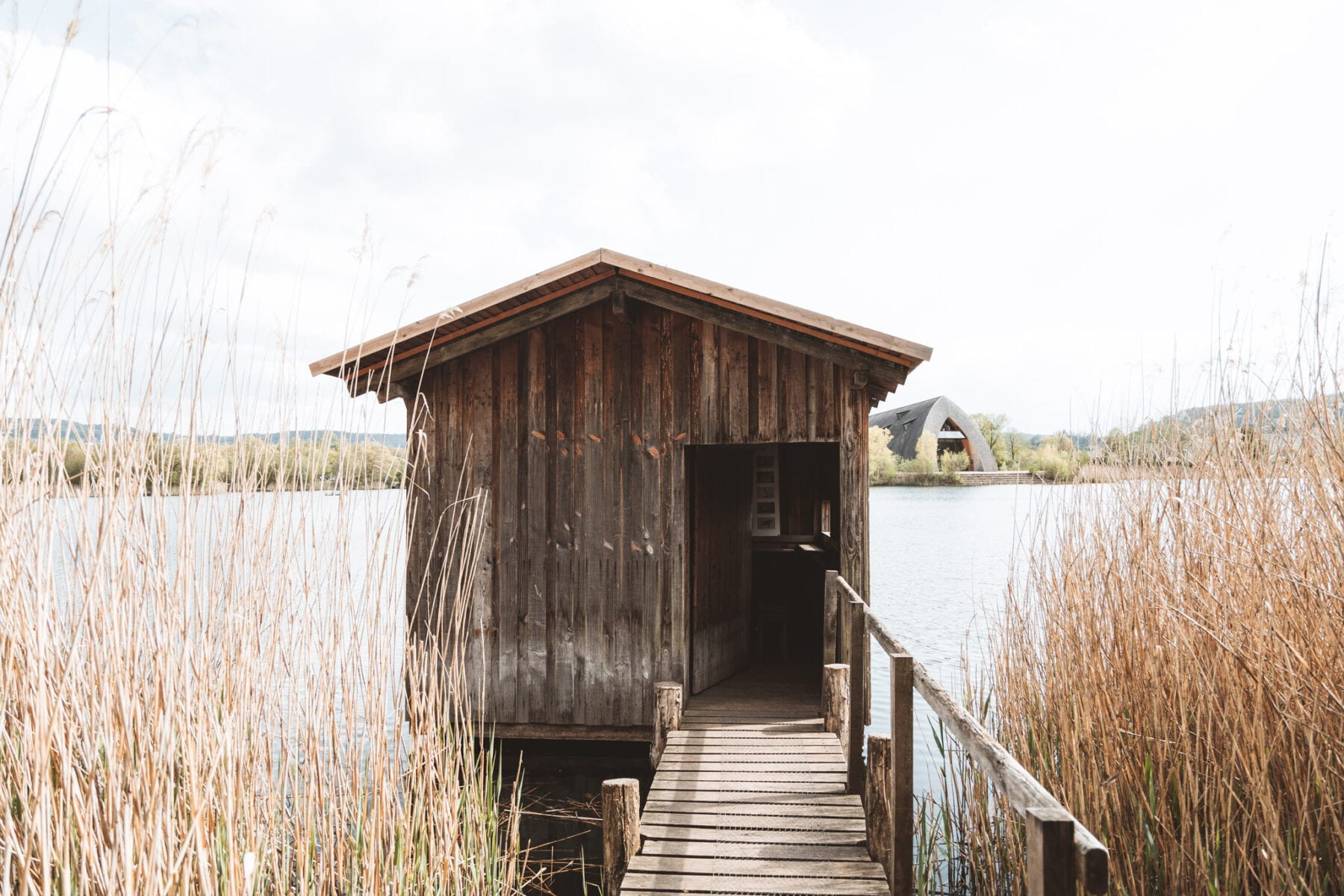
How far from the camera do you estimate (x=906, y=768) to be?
2830 mm

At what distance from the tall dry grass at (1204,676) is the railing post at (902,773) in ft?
2.50

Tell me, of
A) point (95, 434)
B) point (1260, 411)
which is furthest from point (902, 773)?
point (95, 434)

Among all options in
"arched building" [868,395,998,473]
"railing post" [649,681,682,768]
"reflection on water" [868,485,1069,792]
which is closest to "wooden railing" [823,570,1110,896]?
"reflection on water" [868,485,1069,792]

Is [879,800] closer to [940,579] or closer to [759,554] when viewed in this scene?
[759,554]

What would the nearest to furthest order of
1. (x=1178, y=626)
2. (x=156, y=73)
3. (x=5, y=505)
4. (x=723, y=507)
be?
(x=5, y=505)
(x=156, y=73)
(x=1178, y=626)
(x=723, y=507)

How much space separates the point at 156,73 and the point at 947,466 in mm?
41453

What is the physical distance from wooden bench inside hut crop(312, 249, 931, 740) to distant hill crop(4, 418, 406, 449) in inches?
100

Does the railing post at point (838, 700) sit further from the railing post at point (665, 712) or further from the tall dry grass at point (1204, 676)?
the railing post at point (665, 712)

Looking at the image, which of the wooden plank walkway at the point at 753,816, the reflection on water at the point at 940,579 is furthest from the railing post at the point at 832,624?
the reflection on water at the point at 940,579

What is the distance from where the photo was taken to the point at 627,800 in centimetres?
336

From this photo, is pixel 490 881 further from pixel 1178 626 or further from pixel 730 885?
pixel 1178 626

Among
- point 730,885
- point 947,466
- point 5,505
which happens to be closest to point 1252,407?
point 730,885

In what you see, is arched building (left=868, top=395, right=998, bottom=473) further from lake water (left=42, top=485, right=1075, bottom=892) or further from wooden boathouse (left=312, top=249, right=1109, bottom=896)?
wooden boathouse (left=312, top=249, right=1109, bottom=896)

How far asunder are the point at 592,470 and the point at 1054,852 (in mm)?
4225
